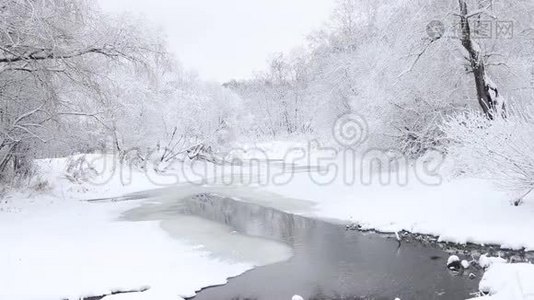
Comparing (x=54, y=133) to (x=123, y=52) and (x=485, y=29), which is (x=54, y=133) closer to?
(x=123, y=52)

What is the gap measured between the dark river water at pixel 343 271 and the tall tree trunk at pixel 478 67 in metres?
6.25

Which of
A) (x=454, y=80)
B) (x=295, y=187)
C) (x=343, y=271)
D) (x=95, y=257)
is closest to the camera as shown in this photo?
(x=343, y=271)

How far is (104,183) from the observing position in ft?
88.0

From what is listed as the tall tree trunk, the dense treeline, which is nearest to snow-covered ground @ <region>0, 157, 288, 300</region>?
the dense treeline

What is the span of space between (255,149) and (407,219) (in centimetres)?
4402

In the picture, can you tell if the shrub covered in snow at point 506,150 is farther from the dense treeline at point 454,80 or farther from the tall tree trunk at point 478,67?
the tall tree trunk at point 478,67

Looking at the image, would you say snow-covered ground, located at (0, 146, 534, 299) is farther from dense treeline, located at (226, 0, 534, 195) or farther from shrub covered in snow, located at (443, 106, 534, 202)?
dense treeline, located at (226, 0, 534, 195)

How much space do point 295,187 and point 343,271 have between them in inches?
533

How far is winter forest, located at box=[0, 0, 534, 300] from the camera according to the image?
32.4 ft

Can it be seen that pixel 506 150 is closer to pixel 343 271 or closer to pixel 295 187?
pixel 343 271

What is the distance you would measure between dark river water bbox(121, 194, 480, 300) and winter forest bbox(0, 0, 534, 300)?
2.7 inches

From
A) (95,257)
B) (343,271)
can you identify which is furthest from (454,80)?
(95,257)

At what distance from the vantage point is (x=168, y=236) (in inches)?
544

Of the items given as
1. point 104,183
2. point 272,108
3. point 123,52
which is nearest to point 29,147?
point 123,52
